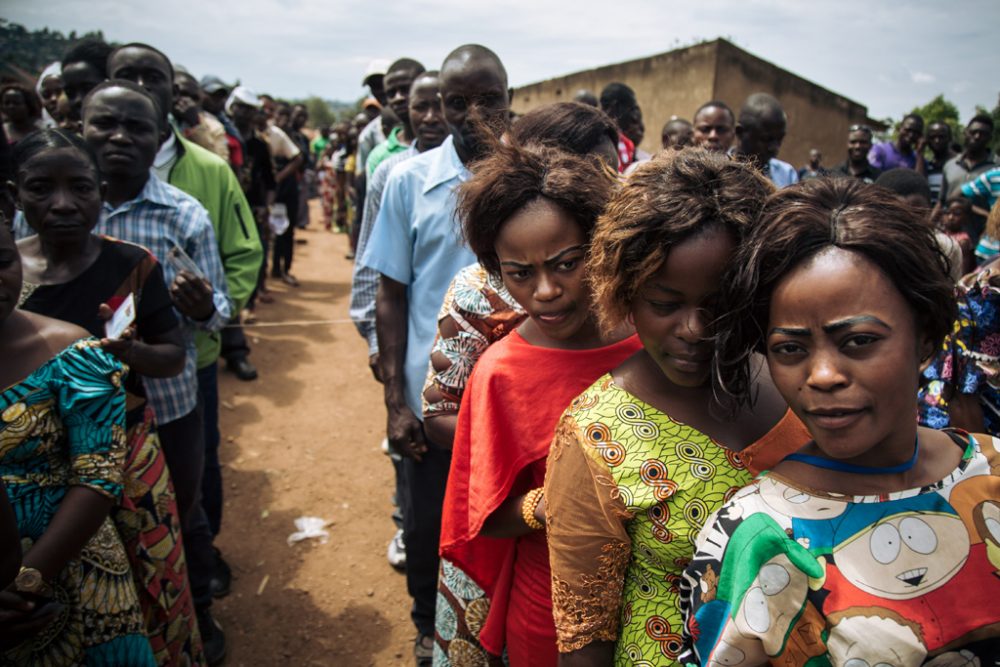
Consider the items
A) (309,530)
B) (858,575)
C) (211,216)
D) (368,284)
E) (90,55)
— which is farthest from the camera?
(90,55)

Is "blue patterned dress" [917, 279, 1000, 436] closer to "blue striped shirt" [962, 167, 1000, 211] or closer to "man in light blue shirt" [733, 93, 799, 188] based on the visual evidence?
"man in light blue shirt" [733, 93, 799, 188]

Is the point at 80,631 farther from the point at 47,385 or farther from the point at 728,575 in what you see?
the point at 728,575

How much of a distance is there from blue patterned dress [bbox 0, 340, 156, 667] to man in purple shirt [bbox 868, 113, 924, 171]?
8.40 meters

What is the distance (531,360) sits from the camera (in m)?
1.65

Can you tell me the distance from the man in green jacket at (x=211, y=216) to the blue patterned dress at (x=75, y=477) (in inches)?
50.5

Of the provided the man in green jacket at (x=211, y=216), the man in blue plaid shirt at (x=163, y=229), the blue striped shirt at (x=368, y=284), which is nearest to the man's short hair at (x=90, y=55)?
the man in green jacket at (x=211, y=216)

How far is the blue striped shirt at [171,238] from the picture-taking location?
2.72 meters

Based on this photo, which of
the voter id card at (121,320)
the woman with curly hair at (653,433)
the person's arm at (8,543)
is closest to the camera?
the woman with curly hair at (653,433)

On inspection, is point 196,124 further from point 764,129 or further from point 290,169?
point 764,129

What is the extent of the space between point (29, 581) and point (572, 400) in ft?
4.71

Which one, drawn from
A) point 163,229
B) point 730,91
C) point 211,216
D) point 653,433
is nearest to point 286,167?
point 211,216

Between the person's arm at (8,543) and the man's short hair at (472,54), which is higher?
the man's short hair at (472,54)

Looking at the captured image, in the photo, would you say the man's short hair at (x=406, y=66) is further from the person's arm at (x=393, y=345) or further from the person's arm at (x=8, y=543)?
the person's arm at (x=8, y=543)

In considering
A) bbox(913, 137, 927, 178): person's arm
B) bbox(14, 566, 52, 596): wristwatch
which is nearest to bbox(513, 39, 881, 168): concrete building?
bbox(913, 137, 927, 178): person's arm
